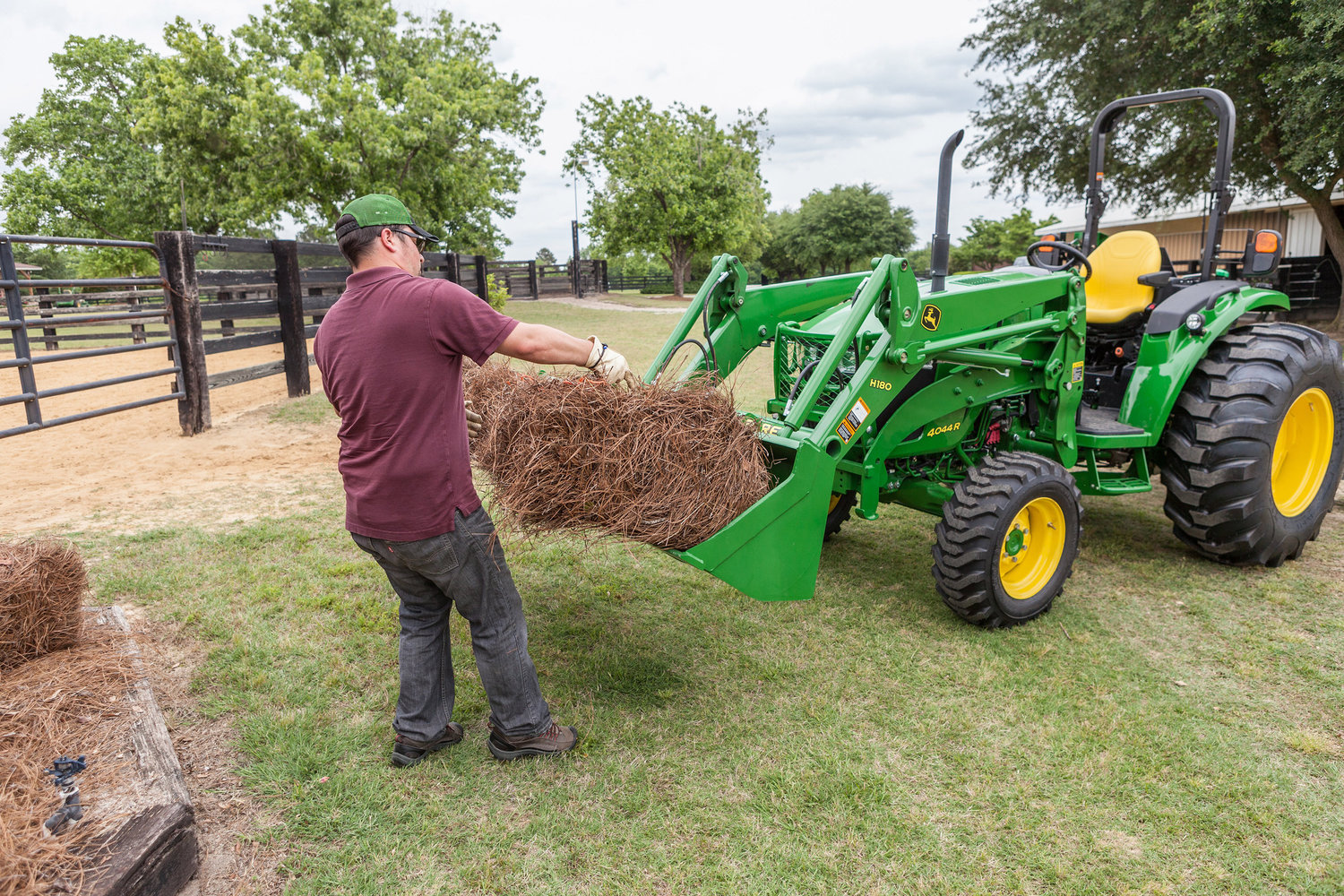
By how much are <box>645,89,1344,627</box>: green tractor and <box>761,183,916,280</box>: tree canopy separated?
41230 millimetres

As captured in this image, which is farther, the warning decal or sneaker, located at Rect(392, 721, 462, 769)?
the warning decal

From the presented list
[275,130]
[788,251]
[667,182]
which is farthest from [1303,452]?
[788,251]

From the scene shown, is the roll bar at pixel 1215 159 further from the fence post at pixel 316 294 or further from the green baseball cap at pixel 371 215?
the fence post at pixel 316 294

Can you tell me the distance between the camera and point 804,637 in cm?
418

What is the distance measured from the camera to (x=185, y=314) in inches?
331

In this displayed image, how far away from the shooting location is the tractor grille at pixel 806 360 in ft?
13.6

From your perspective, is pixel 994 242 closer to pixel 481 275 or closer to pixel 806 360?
pixel 481 275

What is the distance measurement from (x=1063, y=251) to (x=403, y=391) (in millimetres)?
3838

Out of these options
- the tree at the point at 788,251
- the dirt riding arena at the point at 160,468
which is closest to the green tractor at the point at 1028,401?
the dirt riding arena at the point at 160,468

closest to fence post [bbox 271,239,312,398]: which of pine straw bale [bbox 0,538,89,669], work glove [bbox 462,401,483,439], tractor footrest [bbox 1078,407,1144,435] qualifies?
pine straw bale [bbox 0,538,89,669]

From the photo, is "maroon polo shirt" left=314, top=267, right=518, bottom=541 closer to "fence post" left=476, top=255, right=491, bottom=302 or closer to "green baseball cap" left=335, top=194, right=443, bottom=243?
"green baseball cap" left=335, top=194, right=443, bottom=243

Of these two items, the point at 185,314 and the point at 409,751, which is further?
the point at 185,314

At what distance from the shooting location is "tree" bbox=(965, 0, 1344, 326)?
12.0 metres

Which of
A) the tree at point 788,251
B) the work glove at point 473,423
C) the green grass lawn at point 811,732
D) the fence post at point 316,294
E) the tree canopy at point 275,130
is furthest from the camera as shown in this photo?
the tree at point 788,251
